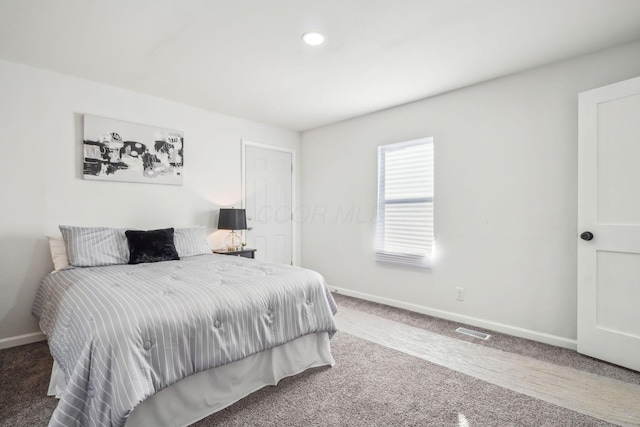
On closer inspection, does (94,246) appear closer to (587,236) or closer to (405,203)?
(405,203)

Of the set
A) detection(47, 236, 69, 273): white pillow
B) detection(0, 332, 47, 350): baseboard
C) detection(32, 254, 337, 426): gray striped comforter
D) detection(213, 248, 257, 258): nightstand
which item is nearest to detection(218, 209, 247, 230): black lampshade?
detection(213, 248, 257, 258): nightstand

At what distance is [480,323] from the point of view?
318 cm

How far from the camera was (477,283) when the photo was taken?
322 cm

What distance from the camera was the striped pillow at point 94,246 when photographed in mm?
2693

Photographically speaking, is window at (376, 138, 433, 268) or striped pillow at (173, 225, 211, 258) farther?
window at (376, 138, 433, 268)

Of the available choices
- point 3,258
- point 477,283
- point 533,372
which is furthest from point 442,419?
point 3,258

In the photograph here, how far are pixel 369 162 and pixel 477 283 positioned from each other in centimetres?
195

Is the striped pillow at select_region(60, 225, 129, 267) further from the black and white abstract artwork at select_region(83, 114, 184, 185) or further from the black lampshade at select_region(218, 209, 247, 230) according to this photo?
the black lampshade at select_region(218, 209, 247, 230)

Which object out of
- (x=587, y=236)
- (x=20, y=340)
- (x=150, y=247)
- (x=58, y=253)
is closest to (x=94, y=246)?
(x=58, y=253)

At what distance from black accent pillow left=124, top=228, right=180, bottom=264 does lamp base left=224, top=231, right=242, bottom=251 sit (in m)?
1.10

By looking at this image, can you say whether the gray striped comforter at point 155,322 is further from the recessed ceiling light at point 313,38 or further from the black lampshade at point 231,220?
the recessed ceiling light at point 313,38

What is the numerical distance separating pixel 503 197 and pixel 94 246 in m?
3.76

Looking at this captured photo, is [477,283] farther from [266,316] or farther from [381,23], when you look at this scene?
[381,23]

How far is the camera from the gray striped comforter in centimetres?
138
